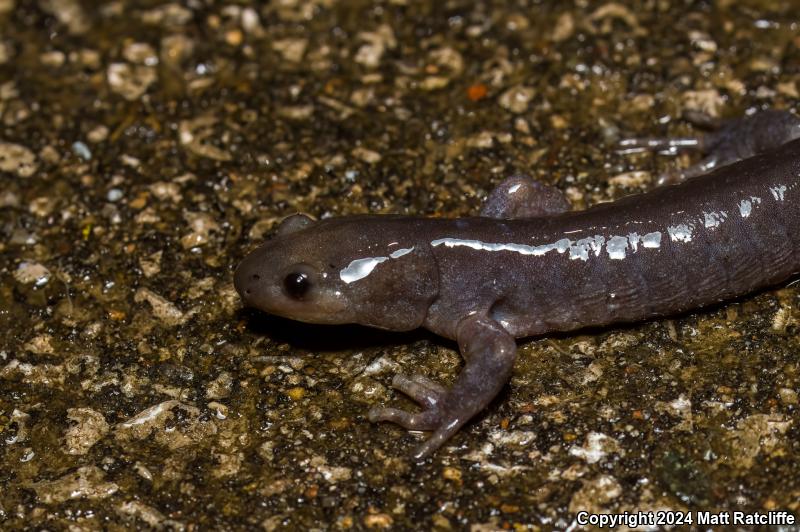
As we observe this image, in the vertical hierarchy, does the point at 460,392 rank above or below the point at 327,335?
above

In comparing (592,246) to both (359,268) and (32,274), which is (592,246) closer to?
(359,268)

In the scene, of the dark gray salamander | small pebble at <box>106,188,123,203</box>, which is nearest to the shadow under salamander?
the dark gray salamander

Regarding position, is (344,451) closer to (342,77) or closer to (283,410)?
(283,410)

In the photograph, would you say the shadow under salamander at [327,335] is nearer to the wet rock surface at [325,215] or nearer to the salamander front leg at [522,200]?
the wet rock surface at [325,215]

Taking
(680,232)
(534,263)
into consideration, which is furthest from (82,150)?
(680,232)

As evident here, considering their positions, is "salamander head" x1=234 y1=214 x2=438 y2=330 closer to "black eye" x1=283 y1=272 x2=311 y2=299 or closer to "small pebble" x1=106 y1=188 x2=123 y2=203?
"black eye" x1=283 y1=272 x2=311 y2=299

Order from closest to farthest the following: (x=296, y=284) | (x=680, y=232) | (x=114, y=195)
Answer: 1. (x=296, y=284)
2. (x=680, y=232)
3. (x=114, y=195)

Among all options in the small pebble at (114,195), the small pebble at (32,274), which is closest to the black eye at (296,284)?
the small pebble at (32,274)
